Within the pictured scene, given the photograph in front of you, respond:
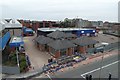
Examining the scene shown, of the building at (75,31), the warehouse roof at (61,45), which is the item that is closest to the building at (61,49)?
the warehouse roof at (61,45)

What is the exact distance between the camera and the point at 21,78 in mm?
24438

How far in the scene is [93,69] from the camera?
2803 cm

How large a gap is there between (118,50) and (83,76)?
1703 cm

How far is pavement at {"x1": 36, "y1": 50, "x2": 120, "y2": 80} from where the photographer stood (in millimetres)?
25761

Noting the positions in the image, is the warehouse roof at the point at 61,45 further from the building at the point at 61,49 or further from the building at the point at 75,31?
the building at the point at 75,31

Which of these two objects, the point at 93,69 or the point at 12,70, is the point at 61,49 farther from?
the point at 12,70

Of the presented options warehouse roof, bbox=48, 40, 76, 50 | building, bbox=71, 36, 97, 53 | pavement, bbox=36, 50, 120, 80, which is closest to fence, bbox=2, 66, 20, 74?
pavement, bbox=36, 50, 120, 80

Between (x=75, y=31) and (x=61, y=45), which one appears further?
(x=75, y=31)

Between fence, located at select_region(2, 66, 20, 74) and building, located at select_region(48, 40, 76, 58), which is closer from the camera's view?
fence, located at select_region(2, 66, 20, 74)

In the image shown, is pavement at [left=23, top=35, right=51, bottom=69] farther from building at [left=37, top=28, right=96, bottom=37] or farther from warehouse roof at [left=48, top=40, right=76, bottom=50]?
building at [left=37, top=28, right=96, bottom=37]

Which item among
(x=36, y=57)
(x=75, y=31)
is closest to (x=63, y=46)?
(x=36, y=57)

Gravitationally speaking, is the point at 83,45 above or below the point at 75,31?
below

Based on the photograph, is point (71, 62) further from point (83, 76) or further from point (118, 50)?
point (118, 50)

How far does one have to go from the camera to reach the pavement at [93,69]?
2576 centimetres
